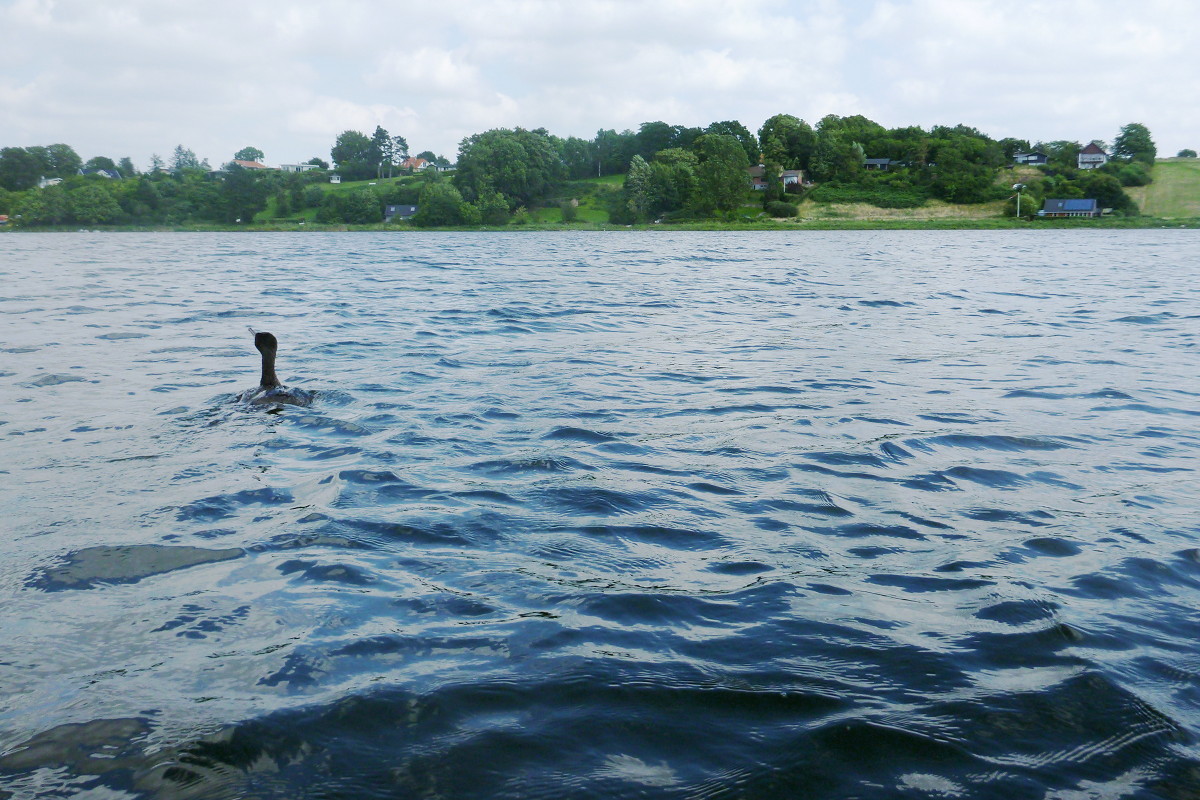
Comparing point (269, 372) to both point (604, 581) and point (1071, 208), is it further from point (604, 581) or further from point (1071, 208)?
point (1071, 208)

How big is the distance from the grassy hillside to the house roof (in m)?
5.07

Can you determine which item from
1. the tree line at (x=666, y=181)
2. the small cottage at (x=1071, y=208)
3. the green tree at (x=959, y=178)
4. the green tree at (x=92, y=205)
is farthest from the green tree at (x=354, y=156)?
the small cottage at (x=1071, y=208)

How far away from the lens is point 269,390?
950 centimetres

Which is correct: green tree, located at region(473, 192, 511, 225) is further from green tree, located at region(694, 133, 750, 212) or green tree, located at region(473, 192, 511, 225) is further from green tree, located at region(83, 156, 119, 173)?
green tree, located at region(83, 156, 119, 173)

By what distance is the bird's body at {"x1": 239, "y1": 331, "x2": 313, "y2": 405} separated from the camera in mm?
9312

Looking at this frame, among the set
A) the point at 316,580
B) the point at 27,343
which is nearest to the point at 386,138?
the point at 27,343

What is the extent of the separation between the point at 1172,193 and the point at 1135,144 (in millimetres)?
23574

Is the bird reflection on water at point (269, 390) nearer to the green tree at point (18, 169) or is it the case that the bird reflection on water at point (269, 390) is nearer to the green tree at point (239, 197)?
the green tree at point (239, 197)

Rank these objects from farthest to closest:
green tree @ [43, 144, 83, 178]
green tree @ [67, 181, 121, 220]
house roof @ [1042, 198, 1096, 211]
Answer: green tree @ [43, 144, 83, 178] → green tree @ [67, 181, 121, 220] → house roof @ [1042, 198, 1096, 211]

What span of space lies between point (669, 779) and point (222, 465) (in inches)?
218

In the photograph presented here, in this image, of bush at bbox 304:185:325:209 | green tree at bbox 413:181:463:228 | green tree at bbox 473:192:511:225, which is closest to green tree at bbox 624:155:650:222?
green tree at bbox 473:192:511:225

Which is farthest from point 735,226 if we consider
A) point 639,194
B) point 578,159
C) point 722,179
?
point 578,159

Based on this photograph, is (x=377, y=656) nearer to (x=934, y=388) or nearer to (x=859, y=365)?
(x=934, y=388)

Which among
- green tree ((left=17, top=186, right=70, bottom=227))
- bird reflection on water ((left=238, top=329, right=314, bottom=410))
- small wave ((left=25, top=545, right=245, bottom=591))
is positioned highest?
green tree ((left=17, top=186, right=70, bottom=227))
